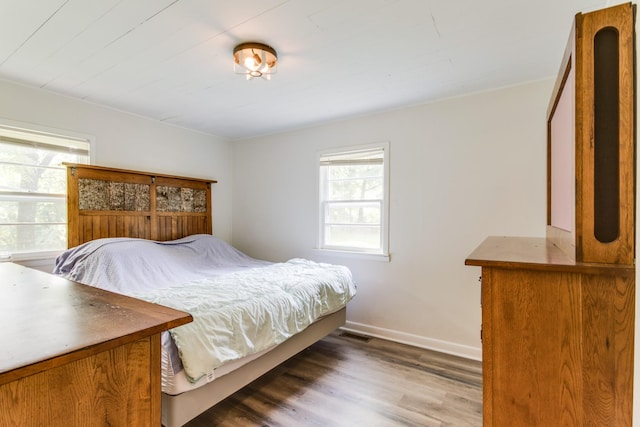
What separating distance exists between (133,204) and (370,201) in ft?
8.34

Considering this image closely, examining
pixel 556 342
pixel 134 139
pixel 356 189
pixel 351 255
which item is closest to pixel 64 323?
pixel 556 342

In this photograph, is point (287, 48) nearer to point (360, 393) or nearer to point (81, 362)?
point (81, 362)

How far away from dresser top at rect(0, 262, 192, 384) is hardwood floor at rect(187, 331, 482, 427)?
1.27m

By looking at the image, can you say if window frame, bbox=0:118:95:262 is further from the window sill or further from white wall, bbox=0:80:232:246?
the window sill

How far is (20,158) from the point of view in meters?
2.73

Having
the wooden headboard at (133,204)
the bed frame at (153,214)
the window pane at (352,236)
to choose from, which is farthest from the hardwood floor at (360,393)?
the wooden headboard at (133,204)

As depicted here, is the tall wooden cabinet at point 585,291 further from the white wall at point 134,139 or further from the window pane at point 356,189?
the white wall at point 134,139

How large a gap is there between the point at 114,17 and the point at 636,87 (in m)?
2.29

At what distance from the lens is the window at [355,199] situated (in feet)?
10.9

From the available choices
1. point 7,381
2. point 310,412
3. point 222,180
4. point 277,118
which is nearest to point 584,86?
point 7,381

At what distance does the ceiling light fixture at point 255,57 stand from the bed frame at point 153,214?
1933 millimetres

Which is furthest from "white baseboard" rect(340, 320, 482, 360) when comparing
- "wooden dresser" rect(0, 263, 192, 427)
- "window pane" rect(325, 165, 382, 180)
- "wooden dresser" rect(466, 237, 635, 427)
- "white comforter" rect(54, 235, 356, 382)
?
"wooden dresser" rect(0, 263, 192, 427)

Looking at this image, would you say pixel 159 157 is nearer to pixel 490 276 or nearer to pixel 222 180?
pixel 222 180

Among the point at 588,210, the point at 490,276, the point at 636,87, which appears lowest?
the point at 490,276
